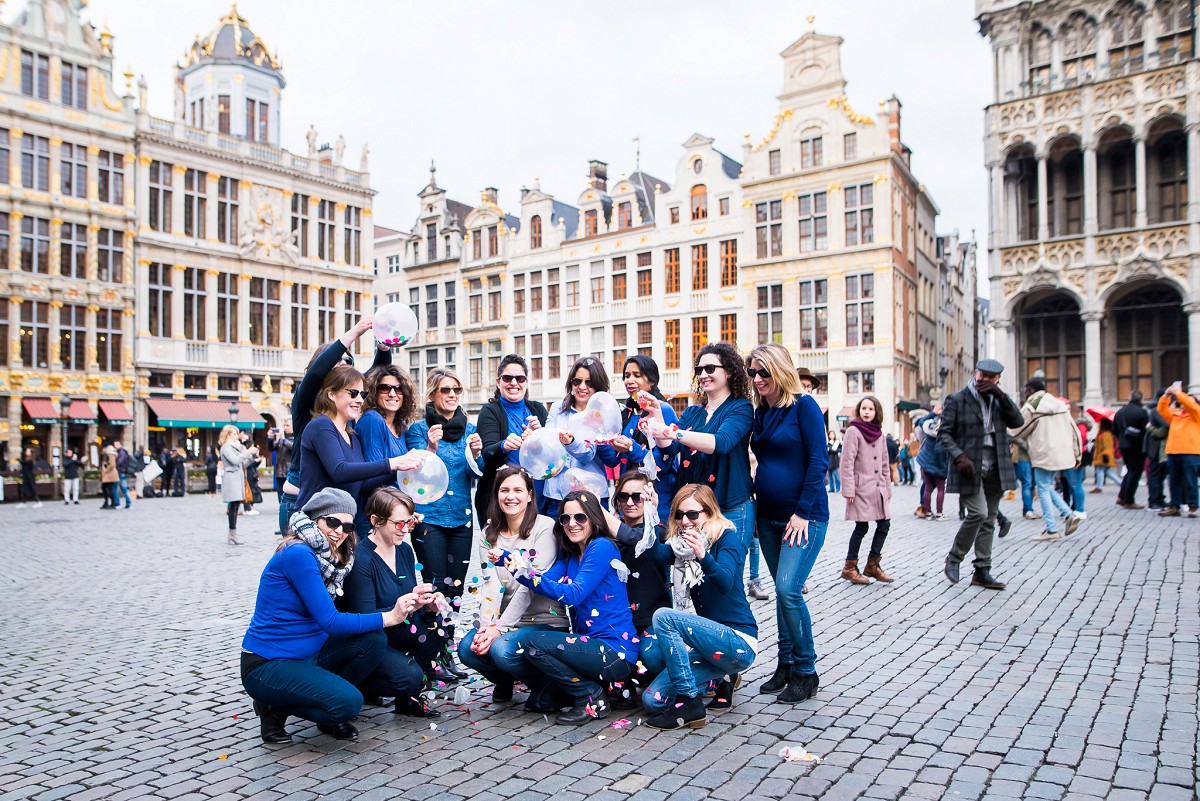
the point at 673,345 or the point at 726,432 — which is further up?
the point at 673,345

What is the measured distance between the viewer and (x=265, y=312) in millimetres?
42750

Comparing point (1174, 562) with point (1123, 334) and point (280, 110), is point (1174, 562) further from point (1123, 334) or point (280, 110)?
point (280, 110)

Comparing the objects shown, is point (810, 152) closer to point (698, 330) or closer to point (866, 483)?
point (698, 330)

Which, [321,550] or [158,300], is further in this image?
[158,300]

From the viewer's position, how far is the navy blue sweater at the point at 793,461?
5.17m

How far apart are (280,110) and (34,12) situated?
11.9 meters

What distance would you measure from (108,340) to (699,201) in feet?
83.6

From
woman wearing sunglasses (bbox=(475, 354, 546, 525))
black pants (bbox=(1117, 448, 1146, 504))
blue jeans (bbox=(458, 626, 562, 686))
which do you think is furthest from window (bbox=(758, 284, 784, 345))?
blue jeans (bbox=(458, 626, 562, 686))

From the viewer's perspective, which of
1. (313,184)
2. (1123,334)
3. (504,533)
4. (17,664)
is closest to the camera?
(504,533)

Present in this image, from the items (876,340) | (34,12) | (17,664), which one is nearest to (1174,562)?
(17,664)

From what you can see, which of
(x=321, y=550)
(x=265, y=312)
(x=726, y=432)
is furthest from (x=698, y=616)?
(x=265, y=312)

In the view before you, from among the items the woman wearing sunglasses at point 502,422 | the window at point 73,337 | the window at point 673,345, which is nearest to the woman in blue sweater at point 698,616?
the woman wearing sunglasses at point 502,422

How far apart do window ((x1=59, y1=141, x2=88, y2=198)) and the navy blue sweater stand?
127 ft

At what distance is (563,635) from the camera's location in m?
4.92
